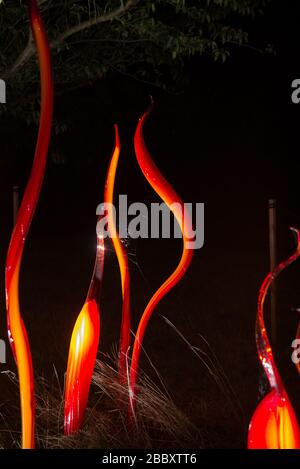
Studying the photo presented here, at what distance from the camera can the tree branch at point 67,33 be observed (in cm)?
613

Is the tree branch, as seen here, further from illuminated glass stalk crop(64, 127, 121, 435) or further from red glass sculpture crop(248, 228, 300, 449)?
red glass sculpture crop(248, 228, 300, 449)

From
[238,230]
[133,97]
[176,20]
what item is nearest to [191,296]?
[176,20]

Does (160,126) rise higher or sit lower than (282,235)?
higher

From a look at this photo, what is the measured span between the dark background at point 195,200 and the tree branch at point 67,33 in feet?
8.66

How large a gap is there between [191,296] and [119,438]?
6552 millimetres

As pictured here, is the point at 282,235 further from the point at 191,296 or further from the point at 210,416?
the point at 210,416

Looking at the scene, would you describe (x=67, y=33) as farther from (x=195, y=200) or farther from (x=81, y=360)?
(x=195, y=200)

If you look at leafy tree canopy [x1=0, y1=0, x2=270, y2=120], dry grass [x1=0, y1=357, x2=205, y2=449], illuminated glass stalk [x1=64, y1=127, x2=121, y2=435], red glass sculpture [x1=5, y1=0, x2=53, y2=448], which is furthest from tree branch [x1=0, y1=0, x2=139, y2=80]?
dry grass [x1=0, y1=357, x2=205, y2=449]

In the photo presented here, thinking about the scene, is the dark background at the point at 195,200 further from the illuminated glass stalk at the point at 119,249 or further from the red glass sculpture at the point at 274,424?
the red glass sculpture at the point at 274,424

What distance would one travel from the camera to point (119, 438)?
13.6 ft

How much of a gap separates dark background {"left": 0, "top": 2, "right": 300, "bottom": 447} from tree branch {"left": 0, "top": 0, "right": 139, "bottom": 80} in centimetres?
264

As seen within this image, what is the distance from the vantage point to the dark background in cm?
660

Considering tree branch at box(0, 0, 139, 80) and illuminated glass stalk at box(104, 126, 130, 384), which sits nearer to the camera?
illuminated glass stalk at box(104, 126, 130, 384)

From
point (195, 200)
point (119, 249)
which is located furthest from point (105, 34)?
point (195, 200)
